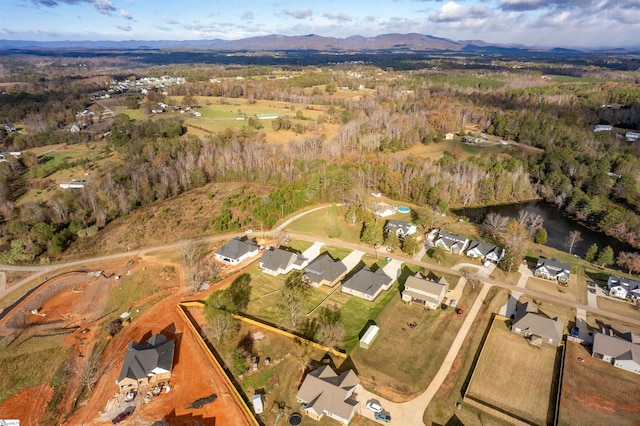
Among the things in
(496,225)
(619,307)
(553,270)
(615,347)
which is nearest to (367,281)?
(615,347)

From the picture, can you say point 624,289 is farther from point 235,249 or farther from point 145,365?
point 145,365

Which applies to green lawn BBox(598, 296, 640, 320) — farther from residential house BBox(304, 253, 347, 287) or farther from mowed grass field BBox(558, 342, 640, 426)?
residential house BBox(304, 253, 347, 287)

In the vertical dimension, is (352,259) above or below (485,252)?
below

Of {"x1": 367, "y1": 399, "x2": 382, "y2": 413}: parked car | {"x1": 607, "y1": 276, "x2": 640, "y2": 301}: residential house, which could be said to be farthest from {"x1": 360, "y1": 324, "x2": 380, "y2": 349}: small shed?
{"x1": 607, "y1": 276, "x2": 640, "y2": 301}: residential house

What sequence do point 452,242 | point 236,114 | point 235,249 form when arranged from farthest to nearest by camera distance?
point 236,114, point 452,242, point 235,249

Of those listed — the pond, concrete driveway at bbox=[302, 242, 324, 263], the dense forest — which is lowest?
the pond

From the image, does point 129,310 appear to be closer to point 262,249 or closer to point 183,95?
point 262,249
